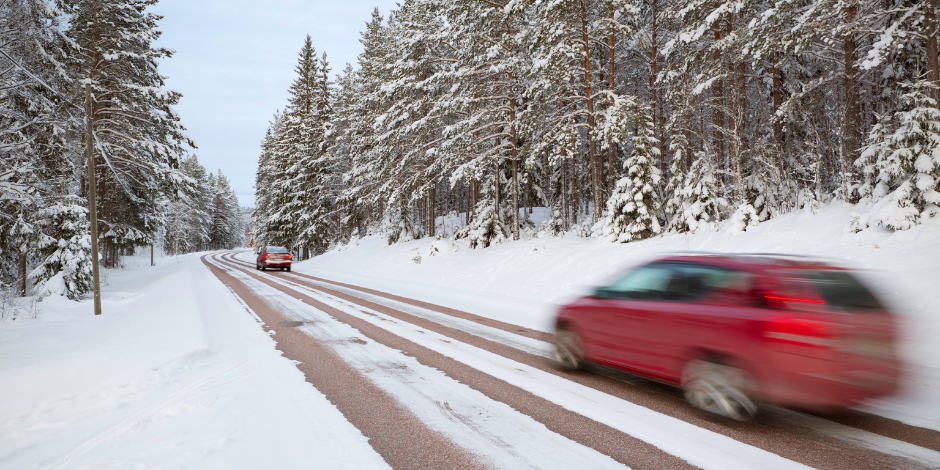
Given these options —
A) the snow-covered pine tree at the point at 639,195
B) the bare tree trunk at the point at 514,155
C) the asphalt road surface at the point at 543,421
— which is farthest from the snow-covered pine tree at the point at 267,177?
the asphalt road surface at the point at 543,421

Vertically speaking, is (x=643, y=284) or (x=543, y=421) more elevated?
(x=643, y=284)

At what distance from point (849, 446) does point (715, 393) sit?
3.27 feet

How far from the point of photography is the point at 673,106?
19094mm

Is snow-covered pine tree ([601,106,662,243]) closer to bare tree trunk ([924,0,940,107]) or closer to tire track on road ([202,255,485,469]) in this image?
bare tree trunk ([924,0,940,107])

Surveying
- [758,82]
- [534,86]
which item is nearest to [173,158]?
[534,86]

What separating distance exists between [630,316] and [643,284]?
0.40 m

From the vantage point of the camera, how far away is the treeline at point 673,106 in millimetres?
10953

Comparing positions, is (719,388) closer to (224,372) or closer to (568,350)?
(568,350)

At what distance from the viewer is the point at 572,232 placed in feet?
69.6

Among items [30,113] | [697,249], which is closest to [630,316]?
[697,249]

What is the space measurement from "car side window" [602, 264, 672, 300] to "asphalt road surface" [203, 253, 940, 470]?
43.4 inches

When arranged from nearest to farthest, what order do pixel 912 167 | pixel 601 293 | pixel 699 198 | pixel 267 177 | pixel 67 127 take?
pixel 601 293 < pixel 912 167 < pixel 699 198 < pixel 67 127 < pixel 267 177

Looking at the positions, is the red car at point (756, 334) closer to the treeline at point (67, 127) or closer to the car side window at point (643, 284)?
the car side window at point (643, 284)

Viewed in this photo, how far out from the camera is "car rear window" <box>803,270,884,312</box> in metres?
3.94
